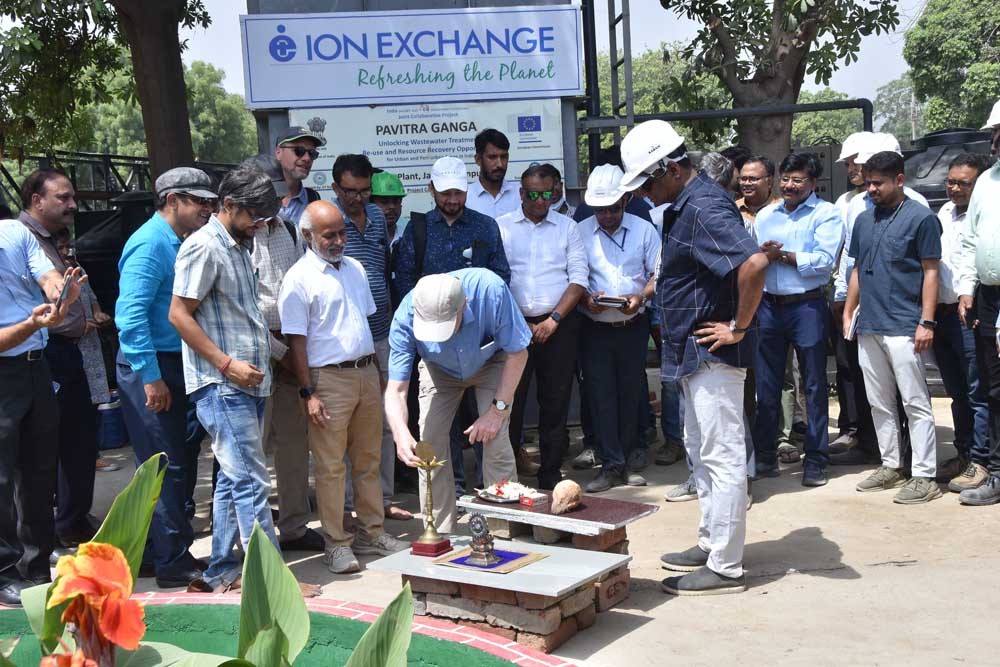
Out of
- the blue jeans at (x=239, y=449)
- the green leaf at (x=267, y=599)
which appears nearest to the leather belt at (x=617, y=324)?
the blue jeans at (x=239, y=449)

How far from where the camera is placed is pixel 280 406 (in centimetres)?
565

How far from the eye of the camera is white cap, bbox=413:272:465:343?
474 centimetres

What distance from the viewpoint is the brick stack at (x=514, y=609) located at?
4.16 meters

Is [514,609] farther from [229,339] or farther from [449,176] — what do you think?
[449,176]

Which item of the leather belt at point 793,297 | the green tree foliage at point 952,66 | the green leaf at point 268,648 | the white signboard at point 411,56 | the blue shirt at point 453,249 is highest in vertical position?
the green tree foliage at point 952,66

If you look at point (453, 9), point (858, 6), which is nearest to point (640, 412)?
point (453, 9)

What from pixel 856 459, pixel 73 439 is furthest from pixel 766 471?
pixel 73 439

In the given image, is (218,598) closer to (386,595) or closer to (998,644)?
(386,595)

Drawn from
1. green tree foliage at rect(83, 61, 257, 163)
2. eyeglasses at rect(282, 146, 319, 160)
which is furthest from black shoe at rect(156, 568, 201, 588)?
green tree foliage at rect(83, 61, 257, 163)

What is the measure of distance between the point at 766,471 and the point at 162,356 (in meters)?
3.73

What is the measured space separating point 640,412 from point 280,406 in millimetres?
2670

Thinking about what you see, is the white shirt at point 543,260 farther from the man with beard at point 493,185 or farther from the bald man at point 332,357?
the bald man at point 332,357

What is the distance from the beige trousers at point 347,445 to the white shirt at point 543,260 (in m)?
1.45

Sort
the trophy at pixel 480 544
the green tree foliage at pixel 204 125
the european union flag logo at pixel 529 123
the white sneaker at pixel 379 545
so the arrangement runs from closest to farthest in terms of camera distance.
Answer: the trophy at pixel 480 544 < the white sneaker at pixel 379 545 < the european union flag logo at pixel 529 123 < the green tree foliage at pixel 204 125
